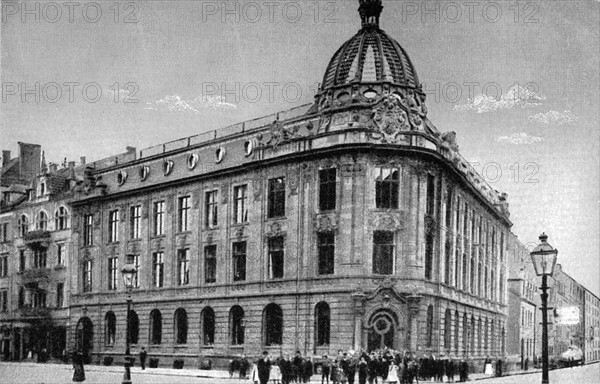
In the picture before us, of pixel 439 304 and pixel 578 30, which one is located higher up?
pixel 578 30

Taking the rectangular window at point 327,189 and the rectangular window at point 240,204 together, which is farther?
the rectangular window at point 240,204

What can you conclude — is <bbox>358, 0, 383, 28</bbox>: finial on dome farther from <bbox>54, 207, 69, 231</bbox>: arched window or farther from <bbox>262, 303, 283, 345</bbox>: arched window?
<bbox>54, 207, 69, 231</bbox>: arched window

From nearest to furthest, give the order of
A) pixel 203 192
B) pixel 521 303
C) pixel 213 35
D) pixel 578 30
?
pixel 578 30 < pixel 213 35 < pixel 203 192 < pixel 521 303

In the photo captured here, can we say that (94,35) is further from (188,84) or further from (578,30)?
(578,30)

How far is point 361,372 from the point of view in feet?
91.9

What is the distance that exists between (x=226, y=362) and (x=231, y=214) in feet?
20.5

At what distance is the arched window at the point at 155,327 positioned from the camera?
40.4 m

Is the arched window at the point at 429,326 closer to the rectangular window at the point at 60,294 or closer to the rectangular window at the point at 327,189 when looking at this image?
the rectangular window at the point at 327,189

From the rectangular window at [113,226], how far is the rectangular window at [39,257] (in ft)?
11.6

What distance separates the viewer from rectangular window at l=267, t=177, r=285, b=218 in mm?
36562

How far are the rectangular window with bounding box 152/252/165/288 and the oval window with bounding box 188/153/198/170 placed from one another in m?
4.37

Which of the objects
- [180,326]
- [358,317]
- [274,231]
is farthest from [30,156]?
[358,317]

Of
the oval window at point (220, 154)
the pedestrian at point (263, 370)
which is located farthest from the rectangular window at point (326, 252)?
the pedestrian at point (263, 370)

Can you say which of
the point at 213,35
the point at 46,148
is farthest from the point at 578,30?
the point at 46,148
